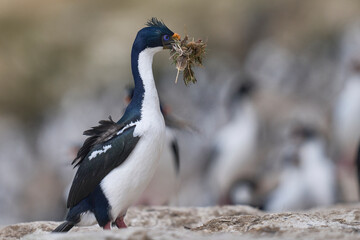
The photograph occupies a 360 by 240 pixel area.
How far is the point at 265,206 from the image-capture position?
13266 millimetres

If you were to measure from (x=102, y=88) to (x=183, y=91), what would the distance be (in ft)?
5.93

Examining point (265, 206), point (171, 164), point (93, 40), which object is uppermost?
point (93, 40)

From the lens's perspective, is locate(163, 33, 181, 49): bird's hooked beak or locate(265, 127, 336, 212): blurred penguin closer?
locate(163, 33, 181, 49): bird's hooked beak

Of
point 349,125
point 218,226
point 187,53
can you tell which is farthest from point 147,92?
point 349,125

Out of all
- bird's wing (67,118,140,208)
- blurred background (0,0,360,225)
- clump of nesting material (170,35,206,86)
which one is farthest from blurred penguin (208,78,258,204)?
bird's wing (67,118,140,208)

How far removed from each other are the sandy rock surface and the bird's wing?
37 centimetres

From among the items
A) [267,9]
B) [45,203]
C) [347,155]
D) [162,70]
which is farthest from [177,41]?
[267,9]

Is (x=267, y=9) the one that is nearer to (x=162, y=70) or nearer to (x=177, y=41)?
(x=162, y=70)

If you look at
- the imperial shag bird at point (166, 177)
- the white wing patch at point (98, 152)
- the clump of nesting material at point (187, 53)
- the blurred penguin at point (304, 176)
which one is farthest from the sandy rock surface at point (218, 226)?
the blurred penguin at point (304, 176)

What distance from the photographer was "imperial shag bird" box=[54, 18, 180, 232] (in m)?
6.33

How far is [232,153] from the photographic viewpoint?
15.4 meters

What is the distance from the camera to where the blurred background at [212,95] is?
1493cm

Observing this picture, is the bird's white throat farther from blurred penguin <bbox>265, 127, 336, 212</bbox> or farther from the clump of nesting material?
blurred penguin <bbox>265, 127, 336, 212</bbox>

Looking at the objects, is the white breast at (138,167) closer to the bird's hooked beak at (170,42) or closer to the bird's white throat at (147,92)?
the bird's white throat at (147,92)
